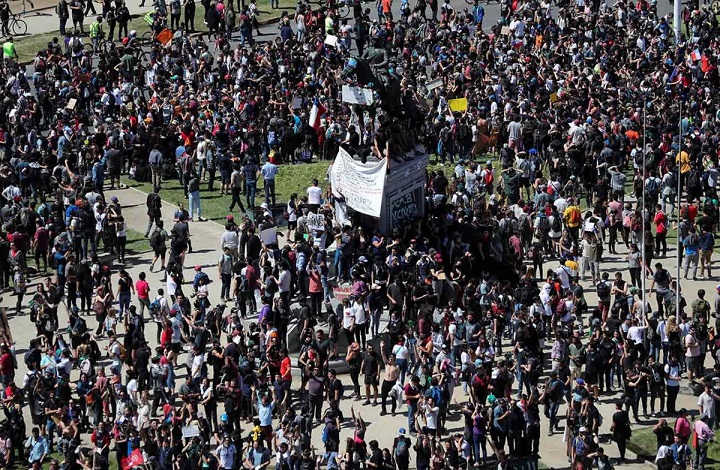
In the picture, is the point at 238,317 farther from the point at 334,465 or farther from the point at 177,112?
the point at 177,112

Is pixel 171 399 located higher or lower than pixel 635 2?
lower

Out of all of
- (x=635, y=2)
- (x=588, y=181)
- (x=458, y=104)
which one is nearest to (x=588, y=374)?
(x=588, y=181)

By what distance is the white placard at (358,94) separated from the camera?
45.5 metres

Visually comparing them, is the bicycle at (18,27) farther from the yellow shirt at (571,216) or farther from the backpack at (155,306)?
the yellow shirt at (571,216)

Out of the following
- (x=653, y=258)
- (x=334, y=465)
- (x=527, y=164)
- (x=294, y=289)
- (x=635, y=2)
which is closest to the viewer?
(x=334, y=465)

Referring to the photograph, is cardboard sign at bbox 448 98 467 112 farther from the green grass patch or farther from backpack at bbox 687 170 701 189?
the green grass patch

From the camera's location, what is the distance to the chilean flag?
178ft

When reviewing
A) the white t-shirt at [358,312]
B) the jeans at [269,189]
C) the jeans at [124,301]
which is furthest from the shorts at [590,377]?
the jeans at [269,189]

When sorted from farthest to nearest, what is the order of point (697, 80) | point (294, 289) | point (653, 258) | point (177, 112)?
point (697, 80) < point (177, 112) < point (653, 258) < point (294, 289)

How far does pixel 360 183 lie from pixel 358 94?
7.25 feet

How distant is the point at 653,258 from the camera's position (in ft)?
158

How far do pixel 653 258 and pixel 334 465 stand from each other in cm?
1522

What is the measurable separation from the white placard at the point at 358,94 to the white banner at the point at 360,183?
4.50 ft

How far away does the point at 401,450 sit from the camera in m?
36.4
